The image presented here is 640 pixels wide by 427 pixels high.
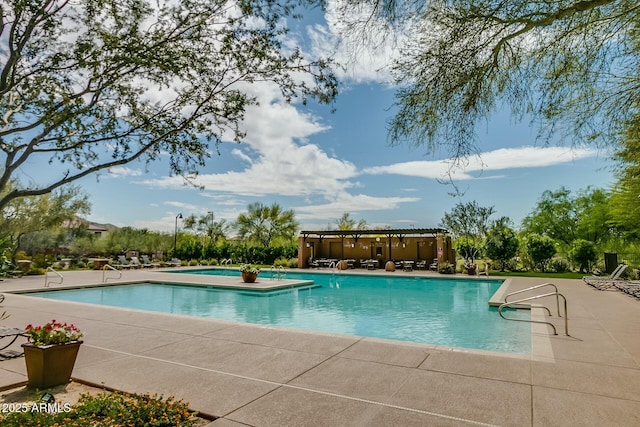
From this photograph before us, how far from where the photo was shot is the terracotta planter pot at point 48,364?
3.59m

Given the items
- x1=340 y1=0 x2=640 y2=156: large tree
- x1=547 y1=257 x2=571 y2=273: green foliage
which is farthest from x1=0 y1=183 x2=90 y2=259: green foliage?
x1=547 y1=257 x2=571 y2=273: green foliage

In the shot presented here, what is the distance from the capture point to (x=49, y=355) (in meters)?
3.62

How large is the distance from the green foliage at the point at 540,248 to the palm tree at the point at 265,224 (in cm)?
1997

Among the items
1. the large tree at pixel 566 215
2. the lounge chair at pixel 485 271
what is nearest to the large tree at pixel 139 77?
the lounge chair at pixel 485 271

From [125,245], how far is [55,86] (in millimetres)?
27731

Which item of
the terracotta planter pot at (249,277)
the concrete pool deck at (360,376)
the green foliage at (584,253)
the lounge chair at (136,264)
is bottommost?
the concrete pool deck at (360,376)

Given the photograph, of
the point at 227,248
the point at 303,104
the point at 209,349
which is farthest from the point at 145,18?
the point at 227,248

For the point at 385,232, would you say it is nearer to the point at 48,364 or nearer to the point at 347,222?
the point at 347,222

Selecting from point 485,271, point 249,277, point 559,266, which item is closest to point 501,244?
point 485,271

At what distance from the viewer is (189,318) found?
716 centimetres

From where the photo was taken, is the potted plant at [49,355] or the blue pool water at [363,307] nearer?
the potted plant at [49,355]

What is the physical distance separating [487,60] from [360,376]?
11.4 ft

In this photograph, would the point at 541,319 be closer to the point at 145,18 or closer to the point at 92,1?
the point at 145,18

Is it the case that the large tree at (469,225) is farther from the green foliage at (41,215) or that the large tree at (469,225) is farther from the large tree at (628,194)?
the green foliage at (41,215)
